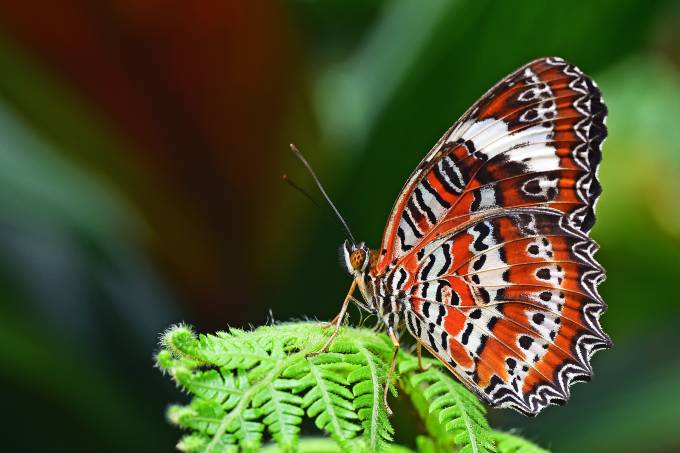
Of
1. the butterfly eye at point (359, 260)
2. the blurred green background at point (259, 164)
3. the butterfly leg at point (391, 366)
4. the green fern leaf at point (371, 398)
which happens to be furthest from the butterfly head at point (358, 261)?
the blurred green background at point (259, 164)

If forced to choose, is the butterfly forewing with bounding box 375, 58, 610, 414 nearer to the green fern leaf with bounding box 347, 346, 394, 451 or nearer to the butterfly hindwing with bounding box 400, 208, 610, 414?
the butterfly hindwing with bounding box 400, 208, 610, 414

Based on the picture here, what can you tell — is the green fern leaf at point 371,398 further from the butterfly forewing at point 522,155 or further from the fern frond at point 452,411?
the butterfly forewing at point 522,155

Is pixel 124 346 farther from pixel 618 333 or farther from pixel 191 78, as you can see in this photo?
pixel 618 333

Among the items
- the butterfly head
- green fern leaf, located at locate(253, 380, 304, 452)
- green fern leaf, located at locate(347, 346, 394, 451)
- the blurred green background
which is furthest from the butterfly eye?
the blurred green background

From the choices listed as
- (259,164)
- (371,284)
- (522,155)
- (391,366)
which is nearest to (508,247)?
(522,155)

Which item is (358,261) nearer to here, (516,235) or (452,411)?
(516,235)
